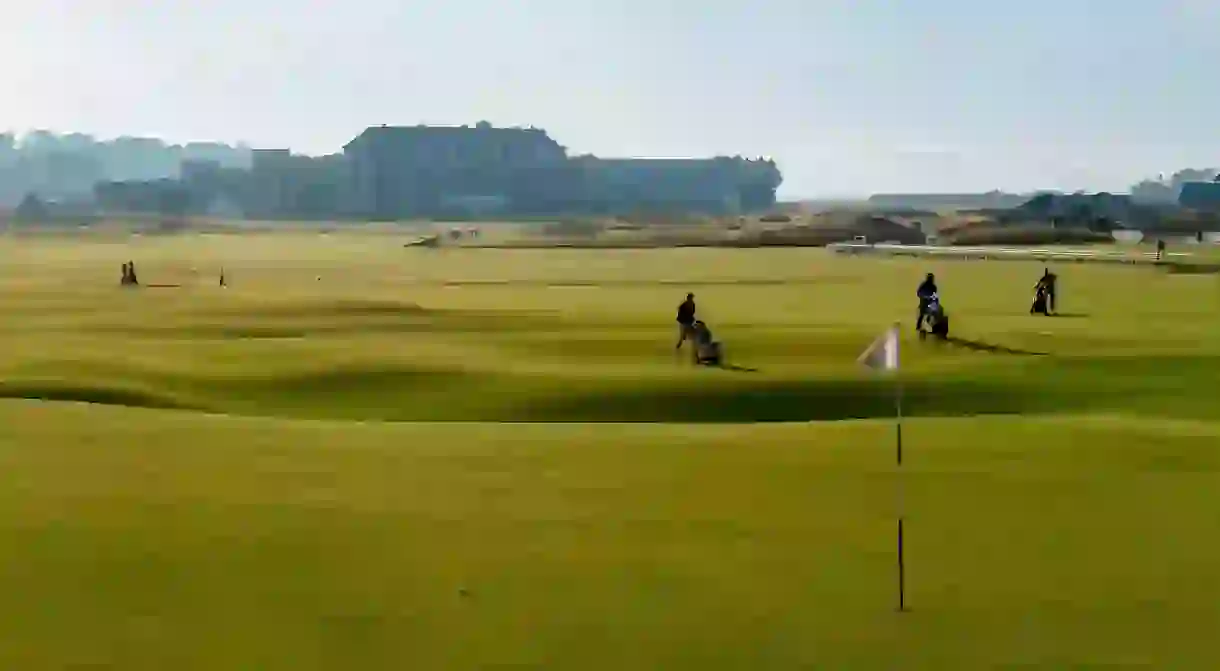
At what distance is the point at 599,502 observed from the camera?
542 inches

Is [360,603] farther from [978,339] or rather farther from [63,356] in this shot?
[978,339]

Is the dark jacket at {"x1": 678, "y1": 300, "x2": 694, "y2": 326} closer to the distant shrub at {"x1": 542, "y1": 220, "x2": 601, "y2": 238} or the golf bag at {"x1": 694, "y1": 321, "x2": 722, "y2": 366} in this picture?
the golf bag at {"x1": 694, "y1": 321, "x2": 722, "y2": 366}

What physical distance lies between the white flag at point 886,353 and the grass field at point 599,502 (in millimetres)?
1869

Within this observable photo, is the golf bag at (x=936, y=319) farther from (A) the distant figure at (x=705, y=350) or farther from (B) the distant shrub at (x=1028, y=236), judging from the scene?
(B) the distant shrub at (x=1028, y=236)

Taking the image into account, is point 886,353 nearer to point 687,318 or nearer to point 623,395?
point 623,395

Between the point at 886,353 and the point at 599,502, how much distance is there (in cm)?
419

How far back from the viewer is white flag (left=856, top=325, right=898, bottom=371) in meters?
10.5

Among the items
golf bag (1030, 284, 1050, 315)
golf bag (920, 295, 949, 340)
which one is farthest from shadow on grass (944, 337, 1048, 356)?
golf bag (1030, 284, 1050, 315)

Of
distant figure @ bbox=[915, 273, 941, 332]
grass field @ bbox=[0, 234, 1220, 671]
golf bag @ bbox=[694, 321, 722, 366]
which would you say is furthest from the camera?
distant figure @ bbox=[915, 273, 941, 332]

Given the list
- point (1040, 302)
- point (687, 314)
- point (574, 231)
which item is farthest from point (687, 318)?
point (574, 231)

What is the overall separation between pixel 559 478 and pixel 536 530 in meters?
2.50

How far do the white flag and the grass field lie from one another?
6.13ft

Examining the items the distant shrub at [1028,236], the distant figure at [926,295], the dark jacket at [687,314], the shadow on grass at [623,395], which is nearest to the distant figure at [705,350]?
the dark jacket at [687,314]

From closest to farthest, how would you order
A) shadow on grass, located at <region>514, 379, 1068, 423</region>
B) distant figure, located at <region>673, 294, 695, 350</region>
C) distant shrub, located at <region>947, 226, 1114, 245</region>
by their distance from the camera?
shadow on grass, located at <region>514, 379, 1068, 423</region>
distant figure, located at <region>673, 294, 695, 350</region>
distant shrub, located at <region>947, 226, 1114, 245</region>
